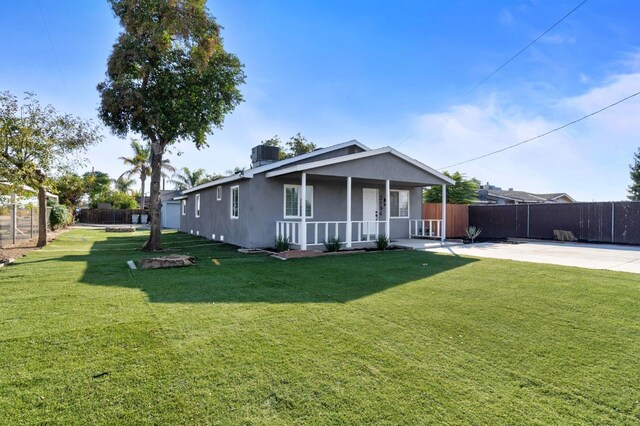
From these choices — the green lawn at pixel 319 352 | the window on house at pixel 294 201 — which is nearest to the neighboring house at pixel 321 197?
the window on house at pixel 294 201

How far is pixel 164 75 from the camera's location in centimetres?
Result: 1174

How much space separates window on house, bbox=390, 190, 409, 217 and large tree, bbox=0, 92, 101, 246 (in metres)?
12.2

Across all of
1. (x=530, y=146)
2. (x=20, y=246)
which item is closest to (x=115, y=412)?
(x=20, y=246)

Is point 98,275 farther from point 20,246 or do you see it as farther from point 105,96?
point 20,246

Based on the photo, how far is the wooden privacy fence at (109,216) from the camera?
3469 centimetres

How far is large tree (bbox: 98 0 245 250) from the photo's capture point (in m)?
11.3

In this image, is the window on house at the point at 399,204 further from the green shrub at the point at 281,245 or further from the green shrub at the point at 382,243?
the green shrub at the point at 281,245

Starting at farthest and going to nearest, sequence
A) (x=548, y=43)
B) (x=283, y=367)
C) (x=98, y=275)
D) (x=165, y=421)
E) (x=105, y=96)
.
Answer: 1. (x=548, y=43)
2. (x=105, y=96)
3. (x=98, y=275)
4. (x=283, y=367)
5. (x=165, y=421)

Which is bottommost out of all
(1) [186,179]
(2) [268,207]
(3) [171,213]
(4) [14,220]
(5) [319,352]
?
(5) [319,352]

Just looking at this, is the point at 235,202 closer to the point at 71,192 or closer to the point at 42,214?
the point at 42,214

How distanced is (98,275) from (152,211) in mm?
5773

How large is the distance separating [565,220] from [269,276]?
15.8 m

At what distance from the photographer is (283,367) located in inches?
119

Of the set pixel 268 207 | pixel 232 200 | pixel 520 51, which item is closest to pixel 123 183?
pixel 232 200
